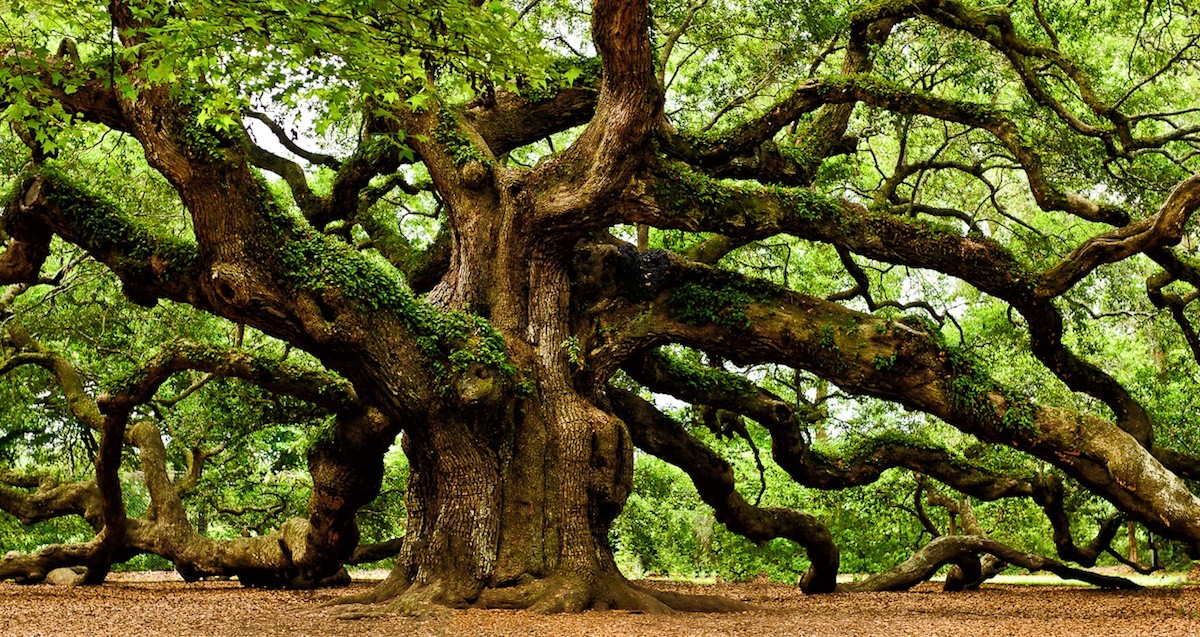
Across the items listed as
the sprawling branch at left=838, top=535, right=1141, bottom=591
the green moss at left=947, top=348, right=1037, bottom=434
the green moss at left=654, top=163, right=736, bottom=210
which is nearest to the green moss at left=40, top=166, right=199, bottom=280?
the green moss at left=654, top=163, right=736, bottom=210

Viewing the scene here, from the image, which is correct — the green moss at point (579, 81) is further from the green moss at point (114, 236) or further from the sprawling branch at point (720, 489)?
the green moss at point (114, 236)

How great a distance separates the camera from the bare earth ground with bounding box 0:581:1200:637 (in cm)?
685

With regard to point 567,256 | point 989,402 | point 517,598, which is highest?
point 567,256

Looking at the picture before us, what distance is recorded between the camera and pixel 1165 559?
2008 cm

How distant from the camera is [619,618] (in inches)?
301

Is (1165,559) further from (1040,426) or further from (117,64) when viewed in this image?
(117,64)

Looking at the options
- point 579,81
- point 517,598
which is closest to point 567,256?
point 579,81

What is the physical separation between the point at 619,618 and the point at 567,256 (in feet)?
11.6

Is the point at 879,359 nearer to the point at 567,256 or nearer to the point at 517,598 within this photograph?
the point at 567,256

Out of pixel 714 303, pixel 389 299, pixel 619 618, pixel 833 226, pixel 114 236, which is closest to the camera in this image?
pixel 619 618

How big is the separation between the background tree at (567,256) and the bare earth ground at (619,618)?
74 cm

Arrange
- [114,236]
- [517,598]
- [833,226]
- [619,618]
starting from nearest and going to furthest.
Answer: [619,618] < [517,598] < [114,236] < [833,226]

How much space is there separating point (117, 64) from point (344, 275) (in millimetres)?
2260

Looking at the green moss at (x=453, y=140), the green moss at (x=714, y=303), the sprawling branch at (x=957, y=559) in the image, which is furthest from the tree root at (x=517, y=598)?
the sprawling branch at (x=957, y=559)
